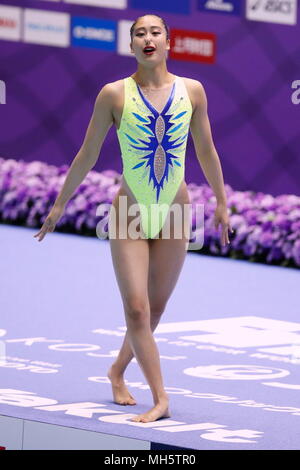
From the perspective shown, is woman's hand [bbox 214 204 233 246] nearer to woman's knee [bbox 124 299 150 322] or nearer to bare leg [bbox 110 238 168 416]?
bare leg [bbox 110 238 168 416]

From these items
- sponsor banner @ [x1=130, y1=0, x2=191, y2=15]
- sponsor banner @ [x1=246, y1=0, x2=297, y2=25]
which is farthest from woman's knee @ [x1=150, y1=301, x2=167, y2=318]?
sponsor banner @ [x1=130, y1=0, x2=191, y2=15]

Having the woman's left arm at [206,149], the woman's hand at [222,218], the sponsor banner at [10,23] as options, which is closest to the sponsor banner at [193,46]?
the sponsor banner at [10,23]

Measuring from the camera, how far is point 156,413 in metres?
6.07

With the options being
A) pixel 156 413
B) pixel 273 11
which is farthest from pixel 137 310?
pixel 273 11

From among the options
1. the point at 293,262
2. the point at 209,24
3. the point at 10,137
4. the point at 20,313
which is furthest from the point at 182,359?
the point at 10,137

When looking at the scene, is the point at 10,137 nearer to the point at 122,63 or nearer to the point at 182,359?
the point at 122,63

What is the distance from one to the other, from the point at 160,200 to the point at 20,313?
2703mm

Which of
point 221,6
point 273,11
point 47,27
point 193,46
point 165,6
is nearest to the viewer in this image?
point 273,11

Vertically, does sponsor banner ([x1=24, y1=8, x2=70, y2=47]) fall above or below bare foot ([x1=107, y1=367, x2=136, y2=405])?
above

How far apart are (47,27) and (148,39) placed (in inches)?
253

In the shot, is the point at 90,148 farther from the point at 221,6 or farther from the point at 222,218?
the point at 221,6

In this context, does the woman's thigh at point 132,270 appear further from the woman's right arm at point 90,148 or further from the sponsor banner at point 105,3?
the sponsor banner at point 105,3

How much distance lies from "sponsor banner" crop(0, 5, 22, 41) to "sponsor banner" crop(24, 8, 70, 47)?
0.07 meters

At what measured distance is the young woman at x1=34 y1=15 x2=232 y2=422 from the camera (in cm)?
613
